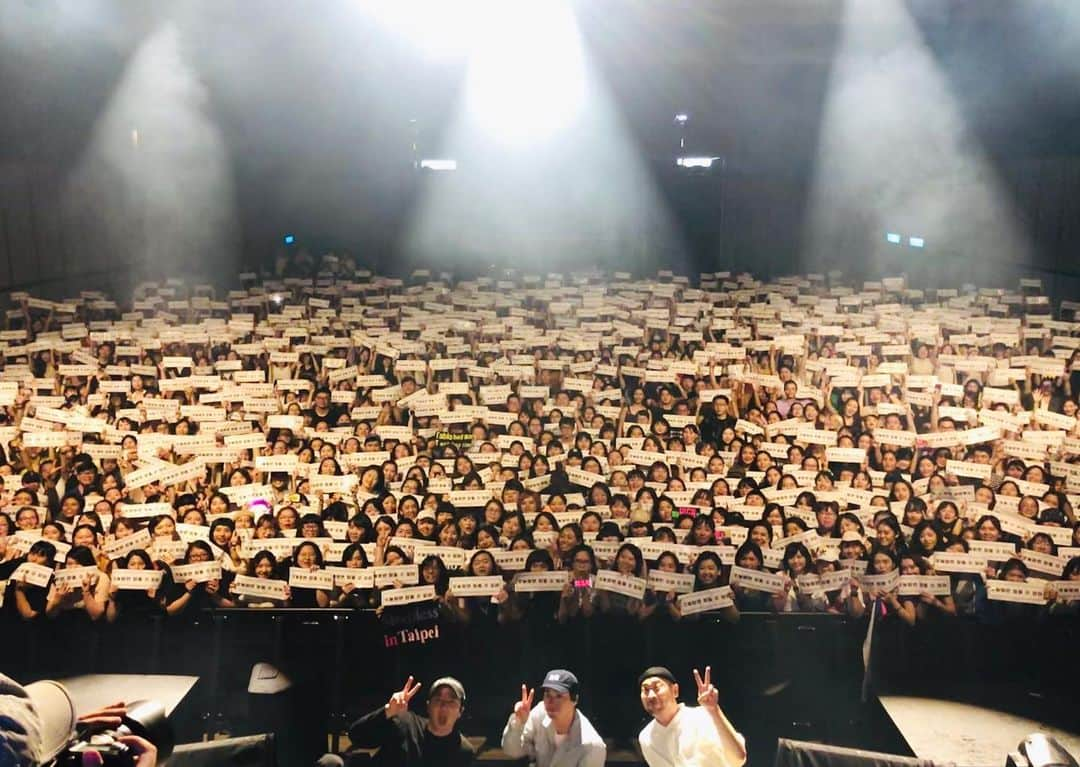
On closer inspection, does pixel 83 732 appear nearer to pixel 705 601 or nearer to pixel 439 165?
pixel 705 601

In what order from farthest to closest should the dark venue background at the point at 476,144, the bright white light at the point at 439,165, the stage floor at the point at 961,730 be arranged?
the bright white light at the point at 439,165
the dark venue background at the point at 476,144
the stage floor at the point at 961,730

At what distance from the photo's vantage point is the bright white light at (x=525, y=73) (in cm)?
1480

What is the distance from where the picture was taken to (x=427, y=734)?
4.71 m

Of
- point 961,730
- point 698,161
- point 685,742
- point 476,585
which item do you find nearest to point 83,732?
point 685,742

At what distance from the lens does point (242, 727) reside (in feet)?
17.2

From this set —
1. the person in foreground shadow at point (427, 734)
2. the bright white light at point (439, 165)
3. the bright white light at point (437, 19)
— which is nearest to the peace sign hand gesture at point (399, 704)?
the person in foreground shadow at point (427, 734)

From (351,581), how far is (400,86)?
1563cm

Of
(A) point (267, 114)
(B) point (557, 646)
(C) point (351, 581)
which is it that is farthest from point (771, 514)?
(A) point (267, 114)

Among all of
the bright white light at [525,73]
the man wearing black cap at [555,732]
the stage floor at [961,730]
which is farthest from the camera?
the bright white light at [525,73]

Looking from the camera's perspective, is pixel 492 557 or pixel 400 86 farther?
pixel 400 86

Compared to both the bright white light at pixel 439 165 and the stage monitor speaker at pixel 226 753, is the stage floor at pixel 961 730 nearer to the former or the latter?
the stage monitor speaker at pixel 226 753

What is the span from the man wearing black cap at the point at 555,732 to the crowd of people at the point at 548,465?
78cm

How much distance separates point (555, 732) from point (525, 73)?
1346 cm

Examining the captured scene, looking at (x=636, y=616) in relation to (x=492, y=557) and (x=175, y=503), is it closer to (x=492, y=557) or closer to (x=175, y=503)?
(x=492, y=557)
